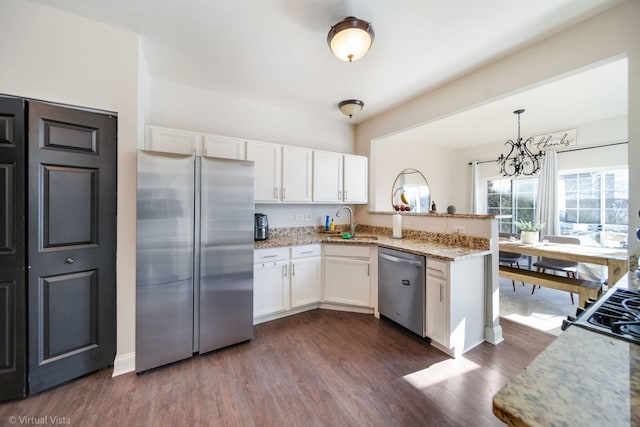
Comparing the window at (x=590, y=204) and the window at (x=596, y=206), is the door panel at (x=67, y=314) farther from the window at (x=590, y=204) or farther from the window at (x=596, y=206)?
the window at (x=596, y=206)

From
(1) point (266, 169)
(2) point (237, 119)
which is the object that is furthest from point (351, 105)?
(2) point (237, 119)

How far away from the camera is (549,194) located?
452 centimetres

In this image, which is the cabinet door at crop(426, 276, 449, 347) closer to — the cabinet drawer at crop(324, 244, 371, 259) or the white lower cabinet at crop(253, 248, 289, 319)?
the cabinet drawer at crop(324, 244, 371, 259)

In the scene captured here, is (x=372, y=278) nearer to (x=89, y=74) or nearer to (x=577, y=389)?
(x=577, y=389)

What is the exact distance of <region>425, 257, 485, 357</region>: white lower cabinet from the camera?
2.13 m

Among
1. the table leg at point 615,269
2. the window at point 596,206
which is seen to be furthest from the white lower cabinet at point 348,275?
the window at point 596,206

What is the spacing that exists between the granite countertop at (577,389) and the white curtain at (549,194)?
16.5 ft

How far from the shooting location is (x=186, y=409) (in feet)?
5.23

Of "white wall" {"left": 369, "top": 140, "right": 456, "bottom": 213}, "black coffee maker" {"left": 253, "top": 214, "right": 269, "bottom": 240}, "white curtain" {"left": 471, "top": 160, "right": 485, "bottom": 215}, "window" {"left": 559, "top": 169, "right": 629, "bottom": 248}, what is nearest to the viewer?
"black coffee maker" {"left": 253, "top": 214, "right": 269, "bottom": 240}

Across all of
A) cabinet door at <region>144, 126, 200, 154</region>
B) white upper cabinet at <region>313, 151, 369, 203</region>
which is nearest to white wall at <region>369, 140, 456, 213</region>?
white upper cabinet at <region>313, 151, 369, 203</region>

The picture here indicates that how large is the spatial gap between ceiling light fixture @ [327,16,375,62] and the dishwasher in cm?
185

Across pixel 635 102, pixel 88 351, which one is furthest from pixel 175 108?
pixel 635 102

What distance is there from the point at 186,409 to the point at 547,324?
352 centimetres

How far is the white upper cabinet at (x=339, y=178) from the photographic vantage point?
3402mm
